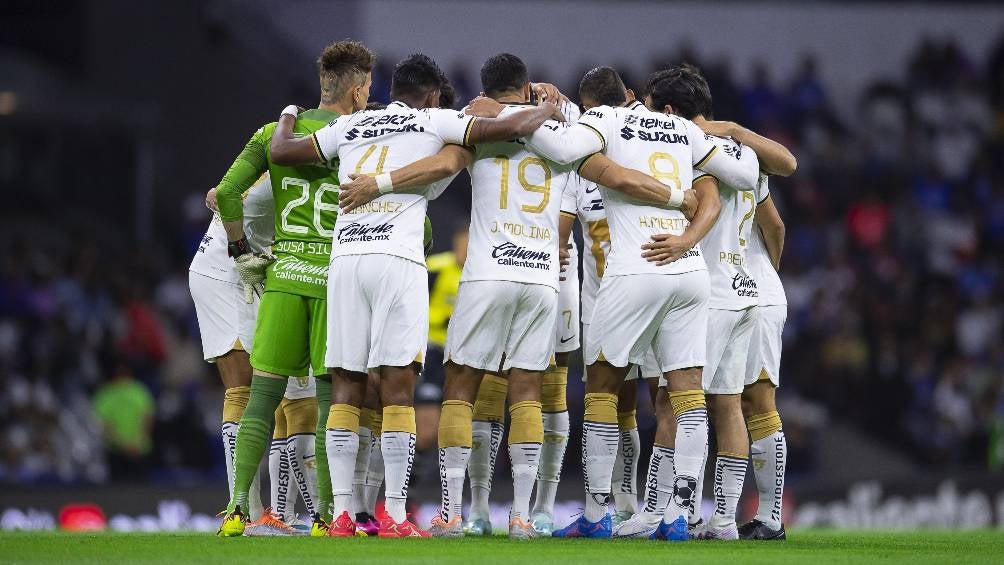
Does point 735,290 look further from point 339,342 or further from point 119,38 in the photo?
point 119,38

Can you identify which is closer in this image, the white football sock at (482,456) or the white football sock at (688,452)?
the white football sock at (688,452)

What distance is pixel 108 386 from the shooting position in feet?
51.1

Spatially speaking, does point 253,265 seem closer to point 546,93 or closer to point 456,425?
point 456,425

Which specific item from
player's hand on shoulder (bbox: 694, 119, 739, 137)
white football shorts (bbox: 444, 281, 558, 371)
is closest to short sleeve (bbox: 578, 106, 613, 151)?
player's hand on shoulder (bbox: 694, 119, 739, 137)

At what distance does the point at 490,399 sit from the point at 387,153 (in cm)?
174

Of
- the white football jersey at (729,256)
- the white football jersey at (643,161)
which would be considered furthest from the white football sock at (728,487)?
the white football jersey at (643,161)

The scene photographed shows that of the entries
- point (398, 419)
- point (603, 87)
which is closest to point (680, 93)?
point (603, 87)

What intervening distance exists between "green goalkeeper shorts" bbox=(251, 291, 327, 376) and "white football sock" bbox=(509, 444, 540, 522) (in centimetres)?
119

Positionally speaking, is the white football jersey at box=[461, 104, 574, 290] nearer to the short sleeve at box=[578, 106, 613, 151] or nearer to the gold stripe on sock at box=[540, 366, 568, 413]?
the short sleeve at box=[578, 106, 613, 151]

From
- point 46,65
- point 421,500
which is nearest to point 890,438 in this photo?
point 421,500

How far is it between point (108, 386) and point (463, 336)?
879 cm

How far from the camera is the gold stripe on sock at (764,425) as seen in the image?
8672mm

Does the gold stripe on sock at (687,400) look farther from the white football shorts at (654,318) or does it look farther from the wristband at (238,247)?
the wristband at (238,247)

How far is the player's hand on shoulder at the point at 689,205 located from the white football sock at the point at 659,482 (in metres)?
1.44
